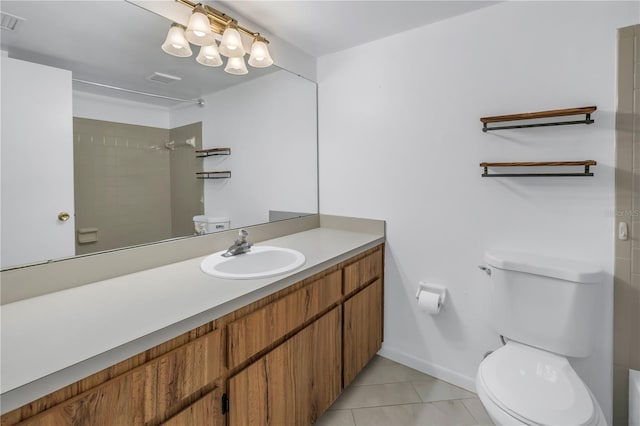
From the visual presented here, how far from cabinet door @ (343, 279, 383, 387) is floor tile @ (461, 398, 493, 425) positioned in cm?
58

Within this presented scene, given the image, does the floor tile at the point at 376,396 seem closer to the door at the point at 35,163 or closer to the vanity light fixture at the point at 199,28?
the door at the point at 35,163

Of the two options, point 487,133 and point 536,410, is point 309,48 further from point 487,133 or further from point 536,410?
point 536,410

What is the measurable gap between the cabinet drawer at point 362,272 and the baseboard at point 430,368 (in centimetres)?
56

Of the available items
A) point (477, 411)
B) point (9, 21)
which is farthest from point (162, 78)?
point (477, 411)

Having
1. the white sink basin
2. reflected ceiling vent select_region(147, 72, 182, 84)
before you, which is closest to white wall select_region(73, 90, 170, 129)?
reflected ceiling vent select_region(147, 72, 182, 84)

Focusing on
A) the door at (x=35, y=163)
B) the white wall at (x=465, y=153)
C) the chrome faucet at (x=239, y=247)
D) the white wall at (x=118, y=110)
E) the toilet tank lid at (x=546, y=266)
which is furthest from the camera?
the chrome faucet at (x=239, y=247)

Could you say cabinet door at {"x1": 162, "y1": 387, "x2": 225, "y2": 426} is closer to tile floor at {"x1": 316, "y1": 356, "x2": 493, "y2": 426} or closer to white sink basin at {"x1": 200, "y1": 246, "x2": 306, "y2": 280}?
white sink basin at {"x1": 200, "y1": 246, "x2": 306, "y2": 280}

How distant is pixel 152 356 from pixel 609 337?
1907 mm

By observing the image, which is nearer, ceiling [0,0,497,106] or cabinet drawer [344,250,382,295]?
ceiling [0,0,497,106]

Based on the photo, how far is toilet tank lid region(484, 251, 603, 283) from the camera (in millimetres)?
1290

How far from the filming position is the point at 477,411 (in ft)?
5.33

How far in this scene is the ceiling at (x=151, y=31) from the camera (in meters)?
1.10

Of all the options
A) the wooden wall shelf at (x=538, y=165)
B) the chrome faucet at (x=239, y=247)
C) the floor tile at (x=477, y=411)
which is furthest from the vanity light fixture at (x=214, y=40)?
the floor tile at (x=477, y=411)

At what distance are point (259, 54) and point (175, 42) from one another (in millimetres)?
464
